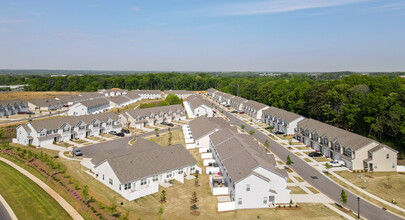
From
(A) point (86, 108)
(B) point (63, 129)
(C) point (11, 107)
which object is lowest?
(B) point (63, 129)

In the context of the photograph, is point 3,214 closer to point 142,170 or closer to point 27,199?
point 27,199

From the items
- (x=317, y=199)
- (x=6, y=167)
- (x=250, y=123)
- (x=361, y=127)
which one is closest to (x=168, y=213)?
(x=317, y=199)

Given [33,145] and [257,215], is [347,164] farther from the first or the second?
[33,145]

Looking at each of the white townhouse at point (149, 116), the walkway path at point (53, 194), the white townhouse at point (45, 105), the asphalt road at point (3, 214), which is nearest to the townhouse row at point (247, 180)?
the walkway path at point (53, 194)

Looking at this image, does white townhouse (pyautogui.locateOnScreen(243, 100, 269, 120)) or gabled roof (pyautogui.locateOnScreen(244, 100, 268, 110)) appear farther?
gabled roof (pyautogui.locateOnScreen(244, 100, 268, 110))

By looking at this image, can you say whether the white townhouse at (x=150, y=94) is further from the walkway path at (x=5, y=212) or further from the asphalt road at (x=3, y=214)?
the asphalt road at (x=3, y=214)

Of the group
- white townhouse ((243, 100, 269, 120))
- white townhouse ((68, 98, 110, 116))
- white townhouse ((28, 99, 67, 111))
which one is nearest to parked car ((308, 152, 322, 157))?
white townhouse ((243, 100, 269, 120))

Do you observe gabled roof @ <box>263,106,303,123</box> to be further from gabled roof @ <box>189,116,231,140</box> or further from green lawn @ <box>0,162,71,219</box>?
green lawn @ <box>0,162,71,219</box>

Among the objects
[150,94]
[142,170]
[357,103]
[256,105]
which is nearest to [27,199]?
[142,170]
